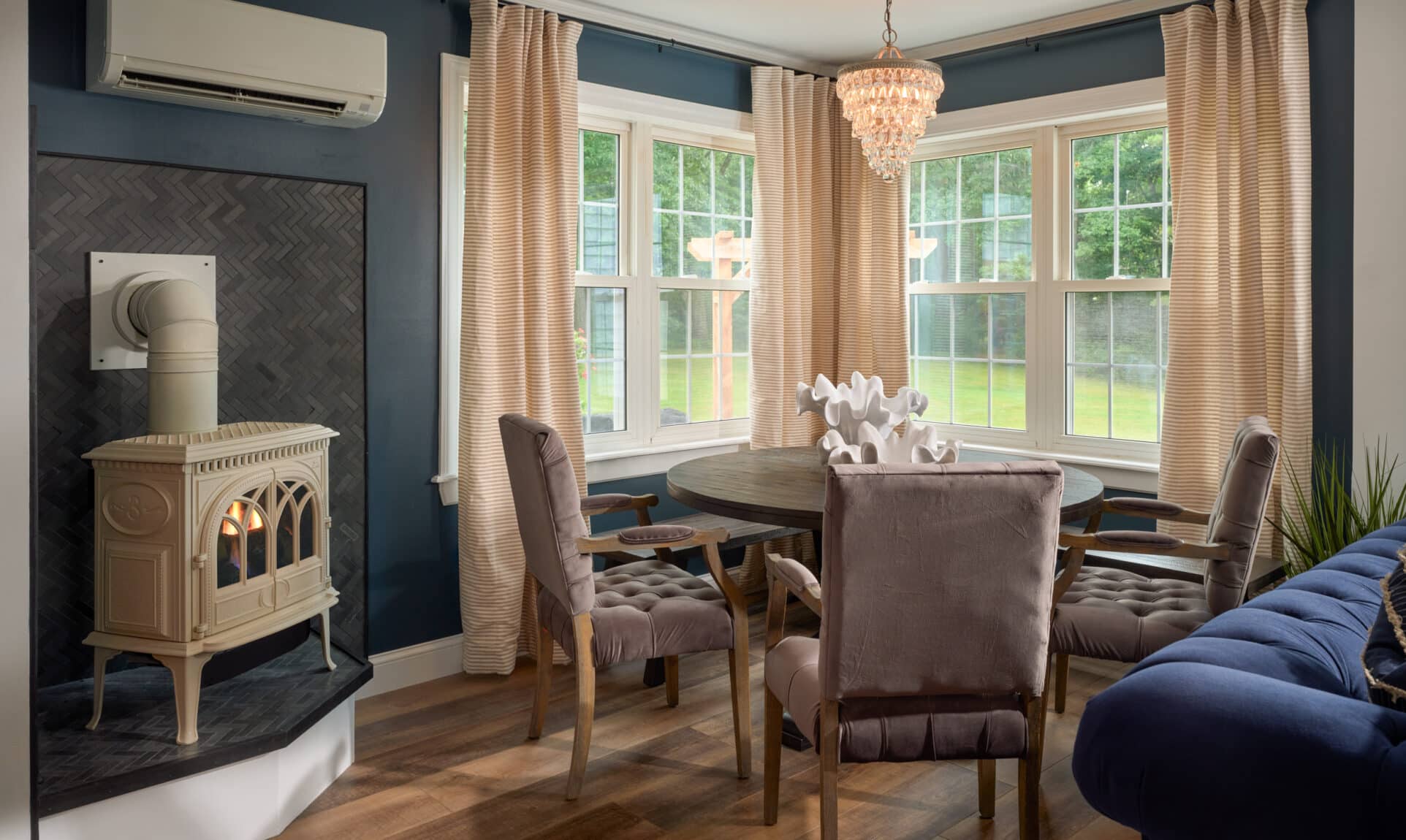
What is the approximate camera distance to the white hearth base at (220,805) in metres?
2.33

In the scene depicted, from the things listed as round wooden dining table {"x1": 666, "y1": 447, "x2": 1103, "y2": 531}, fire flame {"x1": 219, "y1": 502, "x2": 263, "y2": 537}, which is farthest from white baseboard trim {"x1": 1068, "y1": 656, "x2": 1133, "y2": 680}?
fire flame {"x1": 219, "y1": 502, "x2": 263, "y2": 537}

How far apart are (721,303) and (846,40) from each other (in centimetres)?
132

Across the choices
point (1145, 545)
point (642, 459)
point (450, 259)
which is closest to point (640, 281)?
point (642, 459)

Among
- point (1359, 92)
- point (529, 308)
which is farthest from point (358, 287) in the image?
point (1359, 92)

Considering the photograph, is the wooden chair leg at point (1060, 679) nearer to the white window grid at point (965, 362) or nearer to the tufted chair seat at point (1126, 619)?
the tufted chair seat at point (1126, 619)

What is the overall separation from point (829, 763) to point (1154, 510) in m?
1.61

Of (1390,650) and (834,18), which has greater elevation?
(834,18)

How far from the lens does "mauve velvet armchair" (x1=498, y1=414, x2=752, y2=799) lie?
277cm

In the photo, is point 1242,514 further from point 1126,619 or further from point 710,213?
point 710,213

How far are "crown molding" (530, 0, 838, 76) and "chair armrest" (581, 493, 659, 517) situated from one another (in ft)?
6.32

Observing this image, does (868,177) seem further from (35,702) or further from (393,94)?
(35,702)

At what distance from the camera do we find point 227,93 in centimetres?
300

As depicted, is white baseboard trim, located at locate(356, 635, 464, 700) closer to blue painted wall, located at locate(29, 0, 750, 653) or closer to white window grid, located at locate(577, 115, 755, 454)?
blue painted wall, located at locate(29, 0, 750, 653)

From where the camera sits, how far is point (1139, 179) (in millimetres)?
4289
